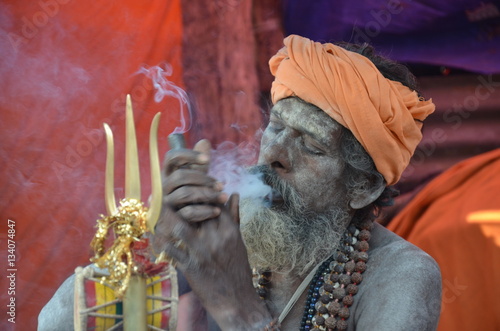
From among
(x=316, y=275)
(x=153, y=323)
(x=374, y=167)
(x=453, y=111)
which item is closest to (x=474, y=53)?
(x=453, y=111)

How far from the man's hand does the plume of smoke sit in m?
2.09

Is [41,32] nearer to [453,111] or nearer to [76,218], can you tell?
[76,218]

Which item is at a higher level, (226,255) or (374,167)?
(374,167)

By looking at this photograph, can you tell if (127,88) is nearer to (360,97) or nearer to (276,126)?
(276,126)

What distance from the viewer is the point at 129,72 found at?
4.54 m

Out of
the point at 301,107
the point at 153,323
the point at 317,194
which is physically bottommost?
the point at 153,323

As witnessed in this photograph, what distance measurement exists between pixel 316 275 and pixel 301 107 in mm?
675

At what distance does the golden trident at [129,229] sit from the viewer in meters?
1.88

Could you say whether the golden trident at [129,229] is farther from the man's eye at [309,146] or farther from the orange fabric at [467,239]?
the orange fabric at [467,239]

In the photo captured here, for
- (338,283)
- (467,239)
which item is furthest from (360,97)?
(467,239)

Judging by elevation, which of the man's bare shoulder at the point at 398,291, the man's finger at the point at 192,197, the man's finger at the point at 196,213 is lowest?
the man's bare shoulder at the point at 398,291

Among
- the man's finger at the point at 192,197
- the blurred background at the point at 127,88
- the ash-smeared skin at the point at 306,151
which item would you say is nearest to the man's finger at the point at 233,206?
the man's finger at the point at 192,197

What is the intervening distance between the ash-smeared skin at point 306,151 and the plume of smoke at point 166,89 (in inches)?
59.1

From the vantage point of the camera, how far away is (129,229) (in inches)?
75.7
